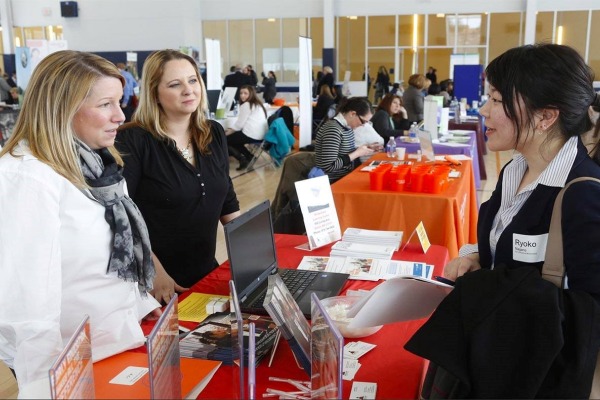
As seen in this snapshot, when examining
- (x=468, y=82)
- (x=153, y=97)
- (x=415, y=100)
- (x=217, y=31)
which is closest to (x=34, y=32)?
(x=217, y=31)

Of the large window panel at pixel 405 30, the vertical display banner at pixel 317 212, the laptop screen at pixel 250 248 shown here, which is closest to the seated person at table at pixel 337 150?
the vertical display banner at pixel 317 212

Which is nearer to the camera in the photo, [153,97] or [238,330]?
[238,330]

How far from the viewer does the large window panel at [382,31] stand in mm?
15778

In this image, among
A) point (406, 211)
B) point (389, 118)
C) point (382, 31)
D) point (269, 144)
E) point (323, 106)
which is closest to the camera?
point (406, 211)

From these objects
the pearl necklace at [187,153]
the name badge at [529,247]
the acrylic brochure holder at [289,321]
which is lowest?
the acrylic brochure holder at [289,321]

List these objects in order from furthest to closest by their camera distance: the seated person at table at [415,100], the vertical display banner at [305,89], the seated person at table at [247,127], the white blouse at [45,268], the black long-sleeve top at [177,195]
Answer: the seated person at table at [415,100] → the seated person at table at [247,127] → the vertical display banner at [305,89] → the black long-sleeve top at [177,195] → the white blouse at [45,268]

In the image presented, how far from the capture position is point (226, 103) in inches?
406

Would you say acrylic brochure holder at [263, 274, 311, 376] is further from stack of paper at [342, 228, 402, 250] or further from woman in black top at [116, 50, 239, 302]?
stack of paper at [342, 228, 402, 250]

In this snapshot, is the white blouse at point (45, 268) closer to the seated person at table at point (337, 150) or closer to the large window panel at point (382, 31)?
the seated person at table at point (337, 150)

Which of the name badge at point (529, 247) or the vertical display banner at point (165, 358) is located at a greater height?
the name badge at point (529, 247)

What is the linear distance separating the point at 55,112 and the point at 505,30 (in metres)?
15.4

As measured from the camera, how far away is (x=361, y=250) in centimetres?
222

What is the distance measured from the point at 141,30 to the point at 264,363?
52.1 ft

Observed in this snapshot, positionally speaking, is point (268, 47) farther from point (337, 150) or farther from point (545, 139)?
point (545, 139)
